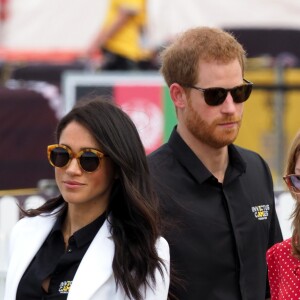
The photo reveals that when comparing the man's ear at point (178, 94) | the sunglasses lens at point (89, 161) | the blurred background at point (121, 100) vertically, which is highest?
the man's ear at point (178, 94)

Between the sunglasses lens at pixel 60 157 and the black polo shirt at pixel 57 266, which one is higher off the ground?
the sunglasses lens at pixel 60 157

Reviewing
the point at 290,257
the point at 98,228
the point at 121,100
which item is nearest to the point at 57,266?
the point at 98,228

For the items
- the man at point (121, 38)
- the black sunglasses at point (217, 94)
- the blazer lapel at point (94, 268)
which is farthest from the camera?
the man at point (121, 38)

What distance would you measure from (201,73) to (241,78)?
149 millimetres

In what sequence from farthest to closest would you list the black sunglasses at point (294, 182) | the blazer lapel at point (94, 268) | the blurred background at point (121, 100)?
the blurred background at point (121, 100) → the black sunglasses at point (294, 182) → the blazer lapel at point (94, 268)

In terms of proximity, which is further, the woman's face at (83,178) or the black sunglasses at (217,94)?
the black sunglasses at (217,94)

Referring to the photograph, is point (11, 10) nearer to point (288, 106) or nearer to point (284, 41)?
point (284, 41)

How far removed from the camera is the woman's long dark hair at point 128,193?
3.81m

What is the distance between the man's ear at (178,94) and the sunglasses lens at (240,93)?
181 mm

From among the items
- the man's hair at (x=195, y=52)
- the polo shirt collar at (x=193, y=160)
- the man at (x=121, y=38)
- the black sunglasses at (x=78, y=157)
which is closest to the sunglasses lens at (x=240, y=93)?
the man's hair at (x=195, y=52)

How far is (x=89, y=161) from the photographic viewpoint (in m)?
3.86

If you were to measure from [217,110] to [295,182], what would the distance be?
1.51ft

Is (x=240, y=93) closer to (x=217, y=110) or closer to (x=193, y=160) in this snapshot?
(x=217, y=110)

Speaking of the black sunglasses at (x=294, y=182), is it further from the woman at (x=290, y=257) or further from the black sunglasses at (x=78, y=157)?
the black sunglasses at (x=78, y=157)
